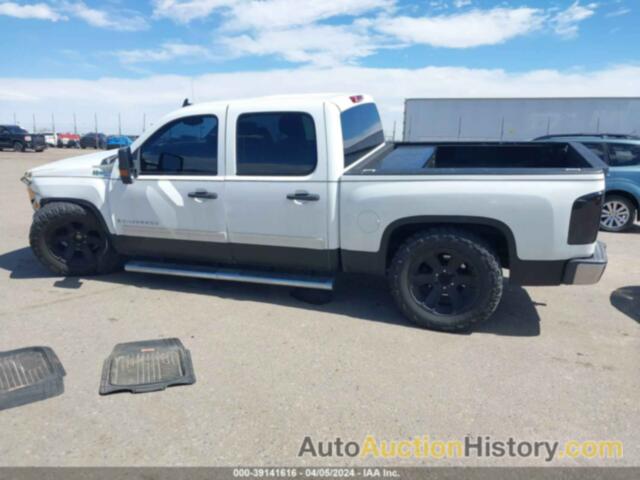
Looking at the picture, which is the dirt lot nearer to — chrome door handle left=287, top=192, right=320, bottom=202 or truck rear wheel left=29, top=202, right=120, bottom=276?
truck rear wheel left=29, top=202, right=120, bottom=276

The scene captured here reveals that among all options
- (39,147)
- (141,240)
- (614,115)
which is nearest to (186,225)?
(141,240)

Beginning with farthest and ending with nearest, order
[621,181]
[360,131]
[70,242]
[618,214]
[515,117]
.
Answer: [515,117] < [618,214] < [621,181] < [70,242] < [360,131]

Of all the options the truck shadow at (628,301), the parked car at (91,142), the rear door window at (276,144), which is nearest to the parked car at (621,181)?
the truck shadow at (628,301)

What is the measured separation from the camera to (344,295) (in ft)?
15.1

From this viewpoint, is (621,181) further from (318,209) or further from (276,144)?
(276,144)

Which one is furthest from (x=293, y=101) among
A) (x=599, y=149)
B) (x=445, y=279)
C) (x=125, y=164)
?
(x=599, y=149)

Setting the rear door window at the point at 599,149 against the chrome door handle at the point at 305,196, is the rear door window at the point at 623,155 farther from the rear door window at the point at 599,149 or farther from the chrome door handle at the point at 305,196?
the chrome door handle at the point at 305,196

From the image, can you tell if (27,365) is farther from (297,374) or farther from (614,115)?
(614,115)

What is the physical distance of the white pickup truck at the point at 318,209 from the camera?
339cm

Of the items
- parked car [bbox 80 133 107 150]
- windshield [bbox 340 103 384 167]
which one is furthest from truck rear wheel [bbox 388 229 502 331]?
parked car [bbox 80 133 107 150]

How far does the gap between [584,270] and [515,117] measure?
16.3 m

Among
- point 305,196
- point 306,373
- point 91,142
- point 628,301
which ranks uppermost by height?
point 91,142

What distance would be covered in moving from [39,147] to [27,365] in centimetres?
3245

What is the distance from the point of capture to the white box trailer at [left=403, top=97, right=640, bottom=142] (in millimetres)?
17250
